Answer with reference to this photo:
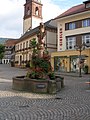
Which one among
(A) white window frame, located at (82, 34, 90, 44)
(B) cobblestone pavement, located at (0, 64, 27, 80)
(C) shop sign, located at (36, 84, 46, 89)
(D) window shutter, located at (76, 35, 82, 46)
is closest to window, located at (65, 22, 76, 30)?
(D) window shutter, located at (76, 35, 82, 46)

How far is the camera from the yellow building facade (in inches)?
1368

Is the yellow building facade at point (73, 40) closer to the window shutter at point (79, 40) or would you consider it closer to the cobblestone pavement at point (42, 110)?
the window shutter at point (79, 40)

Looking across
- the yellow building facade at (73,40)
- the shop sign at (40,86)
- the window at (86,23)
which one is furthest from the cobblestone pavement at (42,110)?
the window at (86,23)

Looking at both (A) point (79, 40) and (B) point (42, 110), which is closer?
(B) point (42, 110)

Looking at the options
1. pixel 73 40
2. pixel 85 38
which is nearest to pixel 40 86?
pixel 85 38

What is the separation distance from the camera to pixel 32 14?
72188 mm

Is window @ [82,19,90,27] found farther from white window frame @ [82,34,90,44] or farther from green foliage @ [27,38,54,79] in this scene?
green foliage @ [27,38,54,79]

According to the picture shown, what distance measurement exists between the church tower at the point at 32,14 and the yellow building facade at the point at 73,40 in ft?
105

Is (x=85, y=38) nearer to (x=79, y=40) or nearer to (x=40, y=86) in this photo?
(x=79, y=40)

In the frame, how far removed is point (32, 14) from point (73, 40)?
37236 mm

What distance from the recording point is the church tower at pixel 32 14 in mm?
71938

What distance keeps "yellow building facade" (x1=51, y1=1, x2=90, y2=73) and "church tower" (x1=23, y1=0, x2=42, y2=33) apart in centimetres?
Result: 3185

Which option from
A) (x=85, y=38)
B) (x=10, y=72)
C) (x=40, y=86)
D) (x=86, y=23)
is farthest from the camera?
(x=85, y=38)

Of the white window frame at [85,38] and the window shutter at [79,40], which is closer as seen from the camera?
the white window frame at [85,38]
